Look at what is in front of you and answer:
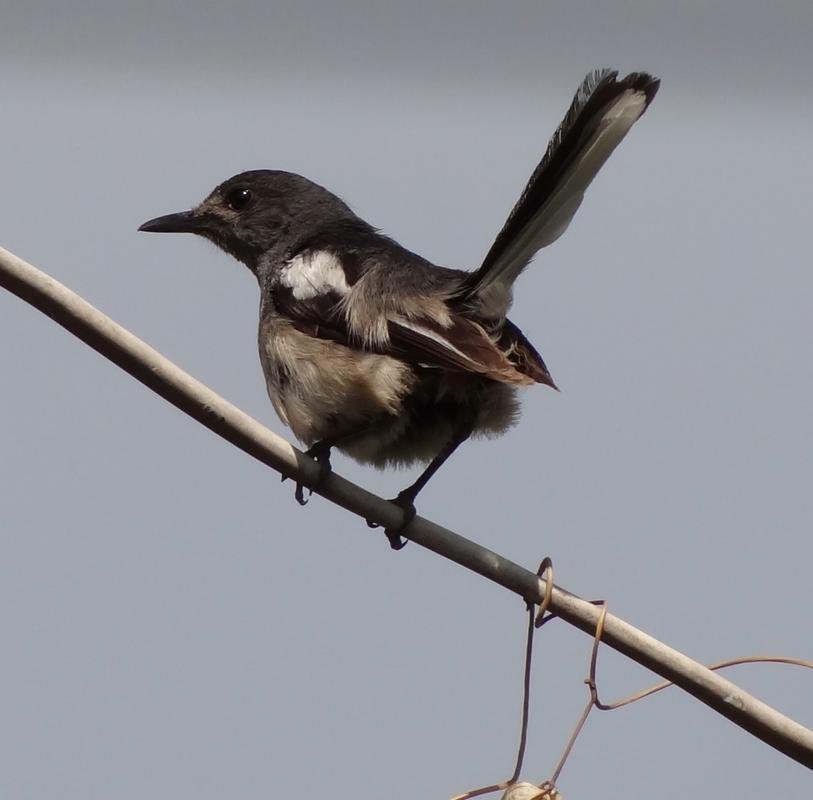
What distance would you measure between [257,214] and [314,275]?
94 centimetres

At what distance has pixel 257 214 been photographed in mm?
5395

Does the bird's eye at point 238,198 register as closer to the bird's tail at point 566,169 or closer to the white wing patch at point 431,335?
the white wing patch at point 431,335

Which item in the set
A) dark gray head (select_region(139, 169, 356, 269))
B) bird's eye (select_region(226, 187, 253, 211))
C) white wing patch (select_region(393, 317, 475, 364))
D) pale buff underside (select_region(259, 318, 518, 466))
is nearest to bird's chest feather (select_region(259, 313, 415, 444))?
pale buff underside (select_region(259, 318, 518, 466))

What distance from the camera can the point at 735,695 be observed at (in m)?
2.60

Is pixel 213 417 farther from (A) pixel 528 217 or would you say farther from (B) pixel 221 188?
(B) pixel 221 188

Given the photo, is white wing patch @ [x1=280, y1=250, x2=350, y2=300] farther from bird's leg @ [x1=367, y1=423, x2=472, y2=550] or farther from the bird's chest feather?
bird's leg @ [x1=367, y1=423, x2=472, y2=550]

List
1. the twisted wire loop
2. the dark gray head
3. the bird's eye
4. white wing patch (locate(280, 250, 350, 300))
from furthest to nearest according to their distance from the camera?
the bird's eye, the dark gray head, white wing patch (locate(280, 250, 350, 300)), the twisted wire loop

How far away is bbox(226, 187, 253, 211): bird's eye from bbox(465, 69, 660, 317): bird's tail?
187 centimetres

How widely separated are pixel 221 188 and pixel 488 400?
2.06 metres

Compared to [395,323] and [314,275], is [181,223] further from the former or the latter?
[395,323]

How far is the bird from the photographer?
136 inches

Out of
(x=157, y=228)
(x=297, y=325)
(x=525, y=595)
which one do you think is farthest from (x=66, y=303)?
(x=157, y=228)

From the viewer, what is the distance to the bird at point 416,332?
3.46 meters

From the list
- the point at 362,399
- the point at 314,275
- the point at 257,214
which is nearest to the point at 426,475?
the point at 362,399
